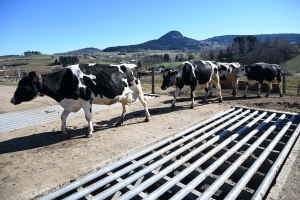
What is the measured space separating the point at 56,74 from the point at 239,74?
10264 millimetres

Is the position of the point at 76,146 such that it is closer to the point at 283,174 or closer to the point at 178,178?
the point at 178,178

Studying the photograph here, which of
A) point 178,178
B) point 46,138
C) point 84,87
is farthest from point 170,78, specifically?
point 178,178

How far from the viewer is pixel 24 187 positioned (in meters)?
3.67

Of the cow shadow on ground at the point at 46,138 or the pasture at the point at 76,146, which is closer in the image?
the pasture at the point at 76,146

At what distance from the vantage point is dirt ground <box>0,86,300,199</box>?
3.77m

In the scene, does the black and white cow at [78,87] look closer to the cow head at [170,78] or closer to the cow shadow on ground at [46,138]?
the cow shadow on ground at [46,138]

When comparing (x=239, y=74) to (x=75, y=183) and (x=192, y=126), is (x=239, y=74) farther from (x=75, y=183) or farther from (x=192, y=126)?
(x=75, y=183)

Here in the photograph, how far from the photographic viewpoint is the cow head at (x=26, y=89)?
17.7ft

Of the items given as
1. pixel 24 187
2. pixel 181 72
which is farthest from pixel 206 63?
pixel 24 187

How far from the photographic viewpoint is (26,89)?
17.7 ft

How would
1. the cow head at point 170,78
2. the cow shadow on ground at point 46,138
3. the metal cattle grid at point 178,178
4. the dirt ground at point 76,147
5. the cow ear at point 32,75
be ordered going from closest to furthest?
the metal cattle grid at point 178,178 → the dirt ground at point 76,147 → the cow ear at point 32,75 → the cow shadow on ground at point 46,138 → the cow head at point 170,78

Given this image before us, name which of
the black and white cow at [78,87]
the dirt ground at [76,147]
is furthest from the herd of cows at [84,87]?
the dirt ground at [76,147]

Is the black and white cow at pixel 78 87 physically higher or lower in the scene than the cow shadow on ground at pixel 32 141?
higher

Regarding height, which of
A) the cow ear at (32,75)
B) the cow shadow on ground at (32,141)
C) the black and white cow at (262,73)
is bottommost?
the cow shadow on ground at (32,141)
